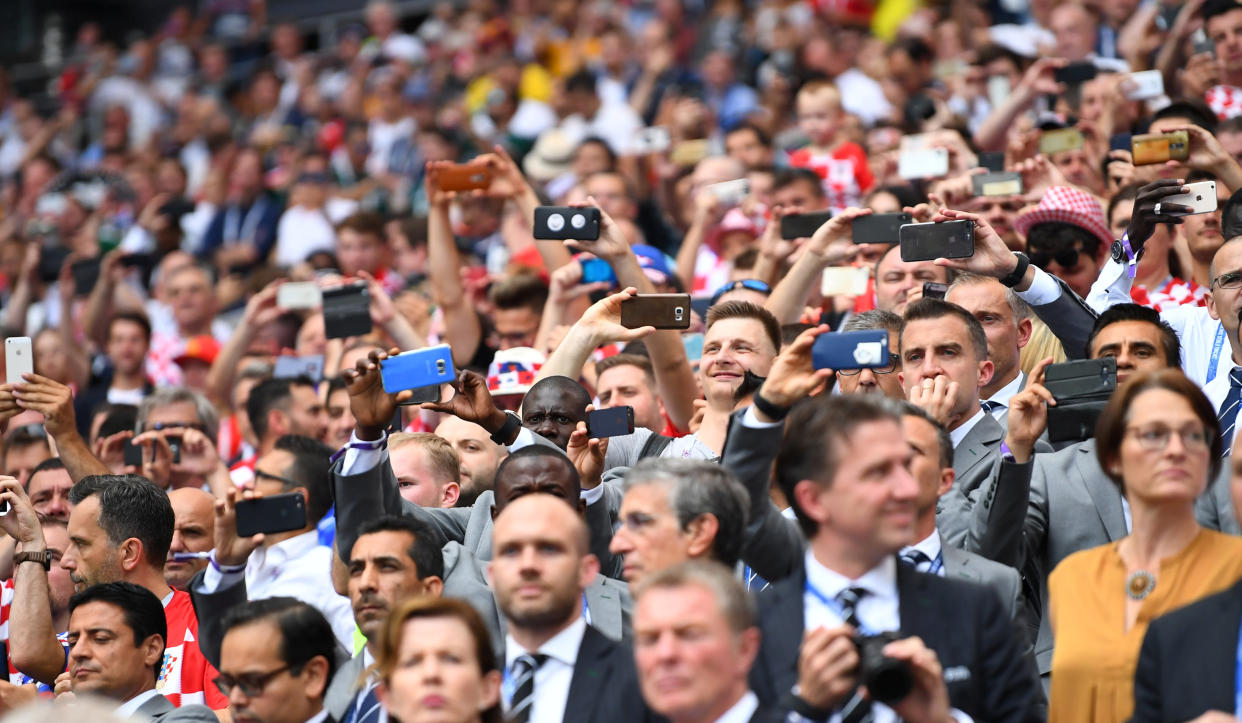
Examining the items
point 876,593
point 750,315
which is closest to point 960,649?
point 876,593

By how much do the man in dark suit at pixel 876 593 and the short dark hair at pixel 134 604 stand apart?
→ 234 cm

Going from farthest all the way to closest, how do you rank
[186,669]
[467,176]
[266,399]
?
1. [266,399]
2. [467,176]
3. [186,669]

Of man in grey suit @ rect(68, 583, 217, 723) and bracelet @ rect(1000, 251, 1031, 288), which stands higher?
bracelet @ rect(1000, 251, 1031, 288)

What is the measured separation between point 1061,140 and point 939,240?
2289 mm

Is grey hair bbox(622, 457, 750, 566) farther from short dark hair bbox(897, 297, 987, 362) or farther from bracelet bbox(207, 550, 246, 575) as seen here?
bracelet bbox(207, 550, 246, 575)

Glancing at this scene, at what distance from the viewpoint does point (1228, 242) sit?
17.7 feet

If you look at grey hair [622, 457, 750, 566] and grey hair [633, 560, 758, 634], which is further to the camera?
grey hair [622, 457, 750, 566]

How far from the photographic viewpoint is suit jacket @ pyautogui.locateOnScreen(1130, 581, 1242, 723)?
11.4ft

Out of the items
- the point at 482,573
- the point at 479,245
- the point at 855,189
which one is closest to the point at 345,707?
the point at 482,573

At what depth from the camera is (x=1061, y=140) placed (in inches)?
291

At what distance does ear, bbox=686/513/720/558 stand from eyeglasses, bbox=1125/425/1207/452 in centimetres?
102

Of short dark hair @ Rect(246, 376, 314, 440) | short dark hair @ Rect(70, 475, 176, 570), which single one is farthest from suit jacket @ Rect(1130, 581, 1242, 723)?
short dark hair @ Rect(246, 376, 314, 440)

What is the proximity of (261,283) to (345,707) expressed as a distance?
18.6 feet

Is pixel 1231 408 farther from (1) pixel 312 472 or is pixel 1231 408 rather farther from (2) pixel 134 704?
(2) pixel 134 704
